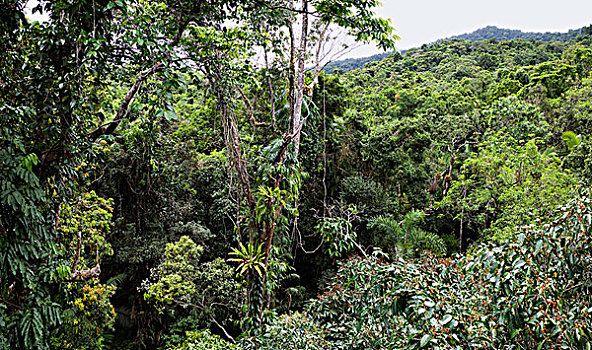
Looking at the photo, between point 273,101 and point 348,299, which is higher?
point 273,101

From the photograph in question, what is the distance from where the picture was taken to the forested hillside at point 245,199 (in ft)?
4.78

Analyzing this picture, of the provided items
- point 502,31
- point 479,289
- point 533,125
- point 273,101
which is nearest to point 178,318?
point 273,101

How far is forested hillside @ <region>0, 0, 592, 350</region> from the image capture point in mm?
1456

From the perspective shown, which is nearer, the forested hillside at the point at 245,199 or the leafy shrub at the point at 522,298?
the leafy shrub at the point at 522,298

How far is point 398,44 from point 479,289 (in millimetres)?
1864

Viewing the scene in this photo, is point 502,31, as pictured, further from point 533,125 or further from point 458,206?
point 458,206

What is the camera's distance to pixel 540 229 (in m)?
1.42

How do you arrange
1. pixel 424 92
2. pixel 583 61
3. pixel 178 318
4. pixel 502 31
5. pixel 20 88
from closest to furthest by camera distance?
pixel 20 88 < pixel 178 318 < pixel 583 61 < pixel 424 92 < pixel 502 31

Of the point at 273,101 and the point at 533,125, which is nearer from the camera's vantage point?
the point at 273,101

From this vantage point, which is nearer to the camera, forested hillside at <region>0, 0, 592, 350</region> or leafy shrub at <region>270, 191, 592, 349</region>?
leafy shrub at <region>270, 191, 592, 349</region>

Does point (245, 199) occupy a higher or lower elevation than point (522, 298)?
higher

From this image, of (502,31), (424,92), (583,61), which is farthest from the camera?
(502,31)

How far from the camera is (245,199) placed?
2889mm

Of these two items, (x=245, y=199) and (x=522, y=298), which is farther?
(x=245, y=199)
